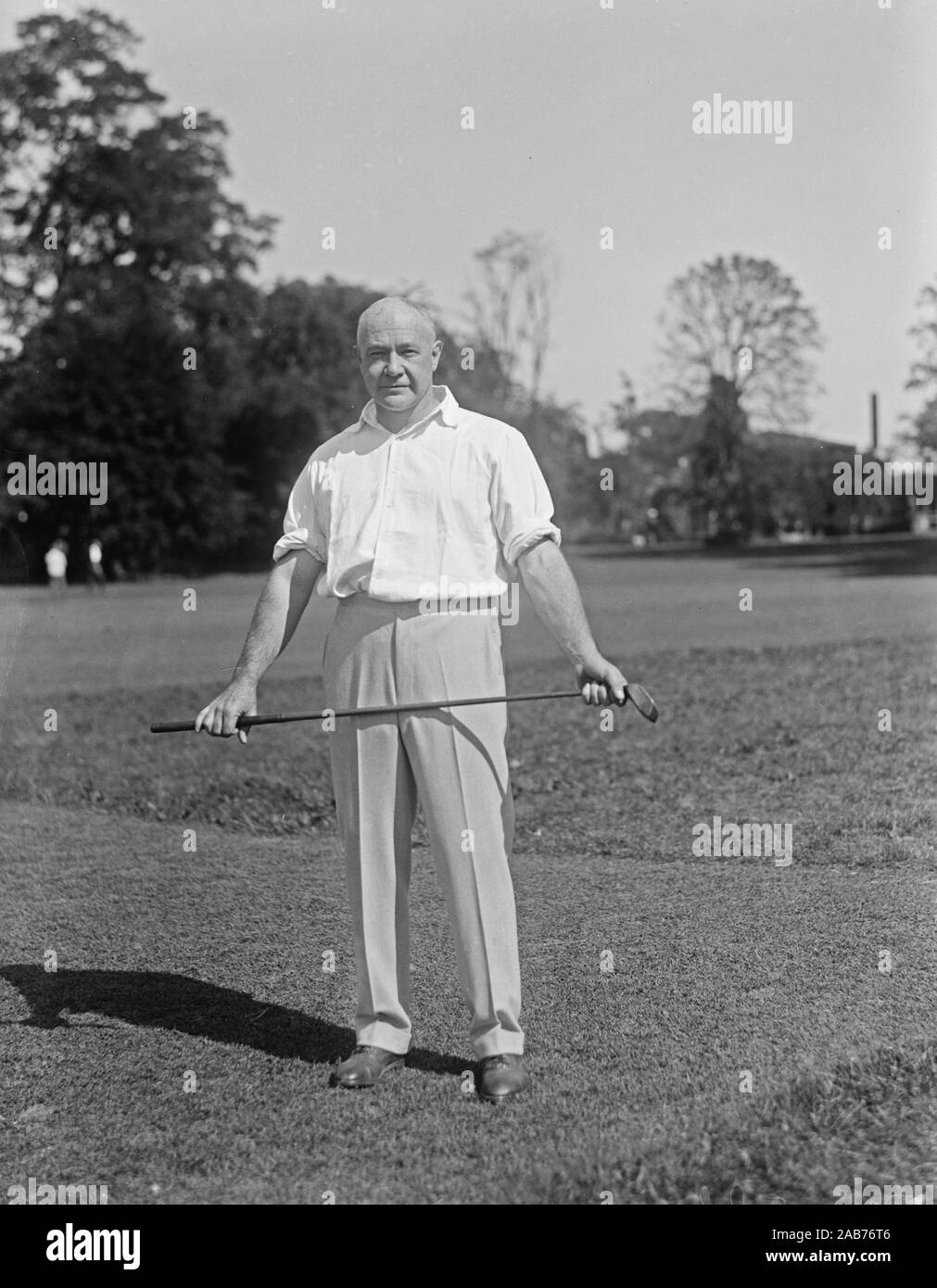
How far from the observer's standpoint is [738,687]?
1359cm

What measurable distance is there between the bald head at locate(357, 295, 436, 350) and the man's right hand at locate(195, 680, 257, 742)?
3.42 ft

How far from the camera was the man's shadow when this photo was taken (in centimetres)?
481

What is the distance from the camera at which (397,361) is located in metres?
4.27

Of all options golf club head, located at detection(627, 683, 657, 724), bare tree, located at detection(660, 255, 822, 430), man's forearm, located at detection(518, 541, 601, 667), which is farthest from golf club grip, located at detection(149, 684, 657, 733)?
bare tree, located at detection(660, 255, 822, 430)

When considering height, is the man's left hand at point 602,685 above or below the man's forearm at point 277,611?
below

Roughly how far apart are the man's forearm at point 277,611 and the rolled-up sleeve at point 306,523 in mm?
31

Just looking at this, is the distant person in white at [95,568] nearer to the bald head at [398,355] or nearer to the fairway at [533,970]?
the fairway at [533,970]

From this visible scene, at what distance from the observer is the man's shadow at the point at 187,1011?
4809 millimetres

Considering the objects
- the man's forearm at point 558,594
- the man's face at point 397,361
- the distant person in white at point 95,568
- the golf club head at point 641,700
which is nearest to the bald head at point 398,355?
the man's face at point 397,361

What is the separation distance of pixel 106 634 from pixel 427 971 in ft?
63.0

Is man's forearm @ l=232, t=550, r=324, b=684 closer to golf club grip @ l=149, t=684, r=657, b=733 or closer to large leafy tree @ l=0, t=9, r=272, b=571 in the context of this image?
golf club grip @ l=149, t=684, r=657, b=733
